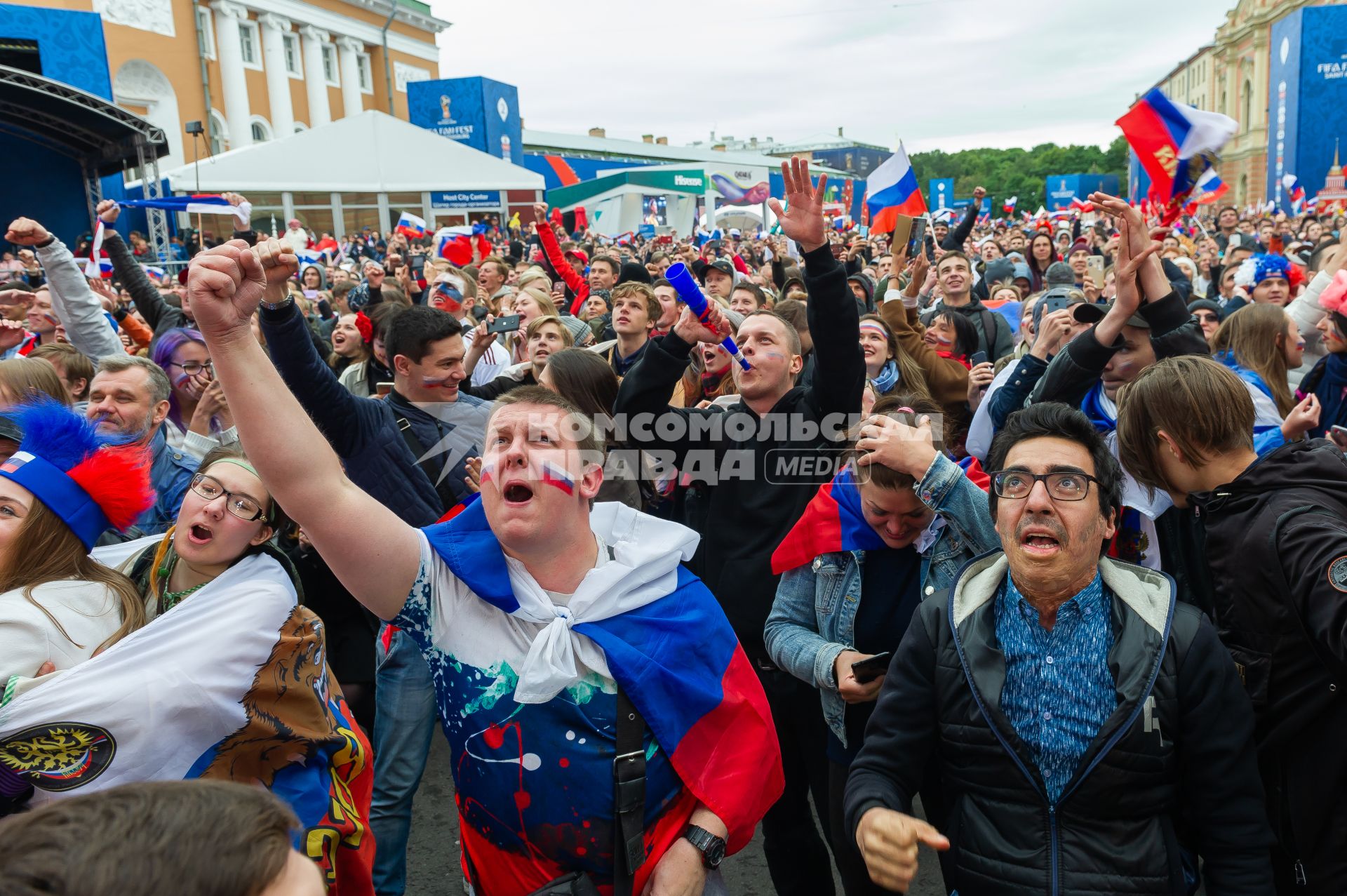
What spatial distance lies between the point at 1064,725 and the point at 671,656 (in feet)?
2.65

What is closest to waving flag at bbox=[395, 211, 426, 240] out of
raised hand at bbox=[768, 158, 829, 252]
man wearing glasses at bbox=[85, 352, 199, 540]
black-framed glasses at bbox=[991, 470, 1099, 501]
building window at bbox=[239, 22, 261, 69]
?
man wearing glasses at bbox=[85, 352, 199, 540]

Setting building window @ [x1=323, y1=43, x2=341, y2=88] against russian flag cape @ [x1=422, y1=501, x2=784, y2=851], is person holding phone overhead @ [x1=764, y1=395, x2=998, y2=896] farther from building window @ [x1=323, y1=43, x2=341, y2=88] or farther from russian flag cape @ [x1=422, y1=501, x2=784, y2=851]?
building window @ [x1=323, y1=43, x2=341, y2=88]

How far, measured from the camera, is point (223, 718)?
6.14 feet

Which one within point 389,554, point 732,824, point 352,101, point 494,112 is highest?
point 352,101

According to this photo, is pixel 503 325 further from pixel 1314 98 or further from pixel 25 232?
pixel 1314 98

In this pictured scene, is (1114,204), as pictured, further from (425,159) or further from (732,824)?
(425,159)

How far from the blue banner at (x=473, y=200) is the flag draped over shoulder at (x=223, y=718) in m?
27.1

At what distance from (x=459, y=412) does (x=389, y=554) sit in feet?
7.09

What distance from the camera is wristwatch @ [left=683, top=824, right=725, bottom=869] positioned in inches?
77.0

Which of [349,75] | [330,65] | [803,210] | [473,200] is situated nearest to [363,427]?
[803,210]

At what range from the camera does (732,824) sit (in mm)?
1996

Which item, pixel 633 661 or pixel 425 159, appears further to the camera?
pixel 425 159

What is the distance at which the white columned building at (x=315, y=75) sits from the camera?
46562mm

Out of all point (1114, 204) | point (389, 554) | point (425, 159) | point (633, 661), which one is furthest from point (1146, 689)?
point (425, 159)
